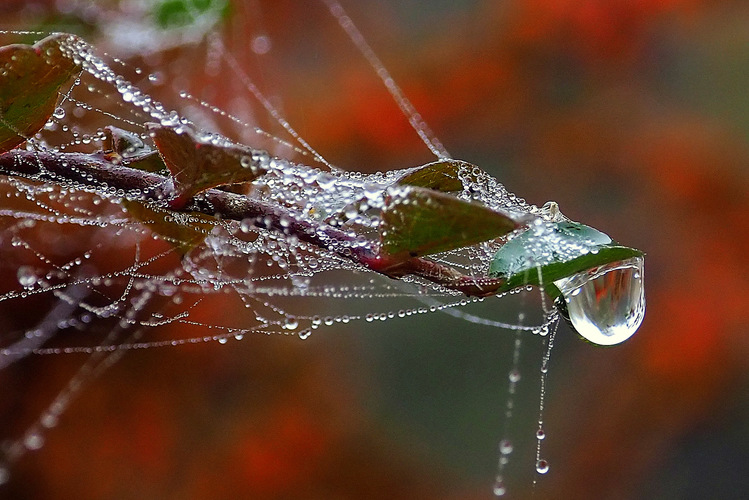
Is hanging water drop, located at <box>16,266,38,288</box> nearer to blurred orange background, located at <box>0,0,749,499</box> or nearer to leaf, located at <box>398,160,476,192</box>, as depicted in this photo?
leaf, located at <box>398,160,476,192</box>

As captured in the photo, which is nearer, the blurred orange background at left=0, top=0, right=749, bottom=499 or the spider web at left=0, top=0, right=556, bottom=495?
the spider web at left=0, top=0, right=556, bottom=495

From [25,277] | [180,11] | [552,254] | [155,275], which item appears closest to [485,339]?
[155,275]

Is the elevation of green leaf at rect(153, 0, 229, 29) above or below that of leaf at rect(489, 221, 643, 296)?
above

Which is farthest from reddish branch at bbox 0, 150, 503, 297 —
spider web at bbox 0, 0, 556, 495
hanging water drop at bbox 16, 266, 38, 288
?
spider web at bbox 0, 0, 556, 495

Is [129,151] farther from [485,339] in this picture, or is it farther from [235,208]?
[485,339]

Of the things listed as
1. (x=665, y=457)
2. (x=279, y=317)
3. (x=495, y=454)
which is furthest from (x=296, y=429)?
(x=665, y=457)

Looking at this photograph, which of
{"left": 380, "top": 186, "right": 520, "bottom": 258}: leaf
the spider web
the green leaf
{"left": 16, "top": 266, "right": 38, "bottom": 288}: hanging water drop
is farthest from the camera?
the spider web
